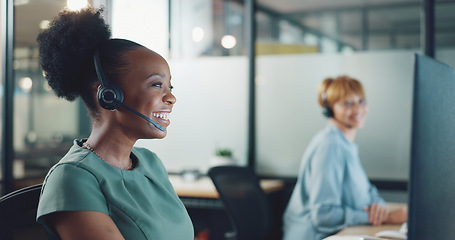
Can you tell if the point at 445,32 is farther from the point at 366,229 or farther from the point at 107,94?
the point at 107,94

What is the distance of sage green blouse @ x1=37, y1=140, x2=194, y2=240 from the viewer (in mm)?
1053

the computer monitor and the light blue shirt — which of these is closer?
the computer monitor

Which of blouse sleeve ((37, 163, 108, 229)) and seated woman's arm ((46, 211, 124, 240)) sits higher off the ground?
blouse sleeve ((37, 163, 108, 229))

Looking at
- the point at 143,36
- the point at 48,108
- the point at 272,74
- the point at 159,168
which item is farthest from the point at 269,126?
the point at 159,168

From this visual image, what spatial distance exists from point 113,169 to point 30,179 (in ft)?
8.07

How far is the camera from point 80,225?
41.0 inches

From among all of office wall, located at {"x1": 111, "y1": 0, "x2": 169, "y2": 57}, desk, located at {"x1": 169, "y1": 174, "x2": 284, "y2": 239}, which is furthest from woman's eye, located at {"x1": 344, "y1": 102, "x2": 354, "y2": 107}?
desk, located at {"x1": 169, "y1": 174, "x2": 284, "y2": 239}

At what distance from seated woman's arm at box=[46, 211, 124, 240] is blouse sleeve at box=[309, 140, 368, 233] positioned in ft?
4.59

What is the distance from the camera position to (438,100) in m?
0.82

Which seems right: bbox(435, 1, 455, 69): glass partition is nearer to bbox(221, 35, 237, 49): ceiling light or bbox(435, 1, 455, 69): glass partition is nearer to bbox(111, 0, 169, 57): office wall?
bbox(221, 35, 237, 49): ceiling light

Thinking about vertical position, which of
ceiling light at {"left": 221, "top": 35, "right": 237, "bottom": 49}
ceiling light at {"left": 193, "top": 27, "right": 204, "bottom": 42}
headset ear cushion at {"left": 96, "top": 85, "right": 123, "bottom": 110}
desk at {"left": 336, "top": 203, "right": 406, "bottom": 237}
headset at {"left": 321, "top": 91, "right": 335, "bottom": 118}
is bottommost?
desk at {"left": 336, "top": 203, "right": 406, "bottom": 237}

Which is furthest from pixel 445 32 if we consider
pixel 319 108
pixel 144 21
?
pixel 144 21

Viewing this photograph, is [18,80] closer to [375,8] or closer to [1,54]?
[1,54]

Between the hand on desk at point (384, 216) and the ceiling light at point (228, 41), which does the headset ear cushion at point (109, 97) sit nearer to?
the hand on desk at point (384, 216)
